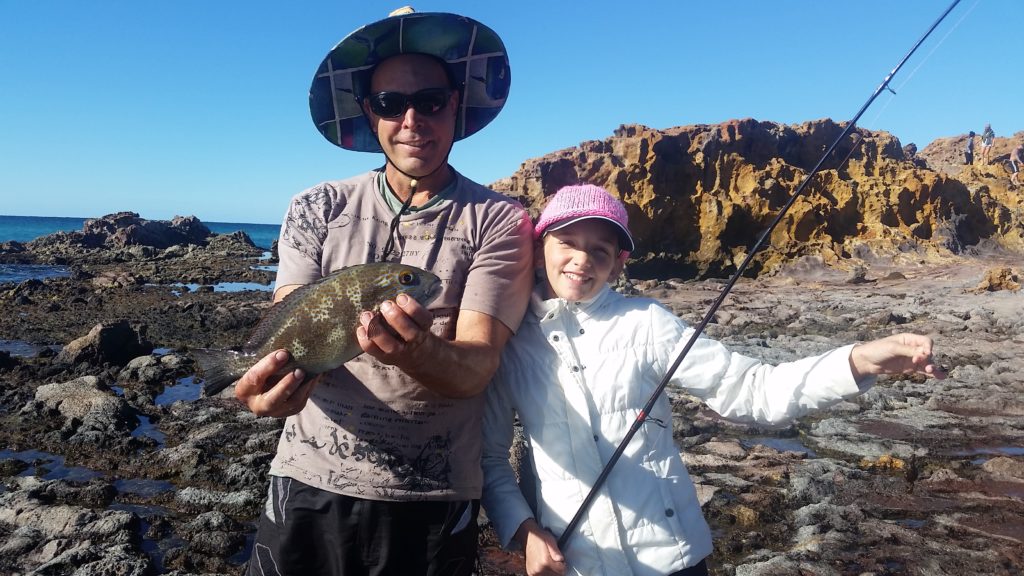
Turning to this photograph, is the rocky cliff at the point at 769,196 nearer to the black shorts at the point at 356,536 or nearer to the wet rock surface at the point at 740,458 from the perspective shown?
the wet rock surface at the point at 740,458

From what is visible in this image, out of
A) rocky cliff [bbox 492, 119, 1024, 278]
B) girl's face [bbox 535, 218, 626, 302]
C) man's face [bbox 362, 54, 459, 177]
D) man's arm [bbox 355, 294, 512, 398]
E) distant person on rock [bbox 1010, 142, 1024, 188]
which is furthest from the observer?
distant person on rock [bbox 1010, 142, 1024, 188]

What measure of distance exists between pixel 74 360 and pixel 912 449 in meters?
14.6

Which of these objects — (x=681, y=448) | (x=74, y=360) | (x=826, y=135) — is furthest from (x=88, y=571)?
(x=826, y=135)

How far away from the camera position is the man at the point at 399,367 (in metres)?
2.56

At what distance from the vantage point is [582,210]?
2.81m

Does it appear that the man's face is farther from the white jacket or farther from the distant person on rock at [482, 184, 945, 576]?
the white jacket

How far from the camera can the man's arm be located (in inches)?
85.8

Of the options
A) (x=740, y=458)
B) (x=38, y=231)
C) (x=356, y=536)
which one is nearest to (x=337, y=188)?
(x=356, y=536)

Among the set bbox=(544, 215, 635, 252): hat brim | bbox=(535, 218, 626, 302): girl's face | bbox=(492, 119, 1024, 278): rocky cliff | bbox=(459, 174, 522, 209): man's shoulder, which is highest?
bbox=(492, 119, 1024, 278): rocky cliff

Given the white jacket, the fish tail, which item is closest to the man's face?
the white jacket

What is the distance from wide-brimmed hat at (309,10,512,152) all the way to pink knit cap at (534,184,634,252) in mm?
640

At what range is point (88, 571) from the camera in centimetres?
513

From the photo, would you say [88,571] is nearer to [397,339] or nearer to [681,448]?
[397,339]

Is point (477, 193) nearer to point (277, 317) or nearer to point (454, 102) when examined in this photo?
point (454, 102)
